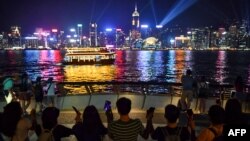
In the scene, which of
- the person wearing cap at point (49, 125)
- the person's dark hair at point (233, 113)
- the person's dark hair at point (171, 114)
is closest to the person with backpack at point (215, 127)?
the person's dark hair at point (171, 114)

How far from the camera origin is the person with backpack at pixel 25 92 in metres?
13.1

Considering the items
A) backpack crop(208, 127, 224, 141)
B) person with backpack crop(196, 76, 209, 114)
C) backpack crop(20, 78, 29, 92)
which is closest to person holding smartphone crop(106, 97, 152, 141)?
backpack crop(208, 127, 224, 141)

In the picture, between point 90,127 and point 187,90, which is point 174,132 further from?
point 187,90

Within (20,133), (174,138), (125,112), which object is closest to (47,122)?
(20,133)

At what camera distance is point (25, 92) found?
13.2 metres

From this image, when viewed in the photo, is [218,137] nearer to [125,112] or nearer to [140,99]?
[125,112]

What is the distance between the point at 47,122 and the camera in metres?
5.62

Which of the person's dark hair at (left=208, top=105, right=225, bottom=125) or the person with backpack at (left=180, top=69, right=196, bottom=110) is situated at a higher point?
the person's dark hair at (left=208, top=105, right=225, bottom=125)

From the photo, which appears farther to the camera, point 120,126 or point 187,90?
point 187,90

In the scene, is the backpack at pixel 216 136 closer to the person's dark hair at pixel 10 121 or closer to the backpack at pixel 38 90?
the person's dark hair at pixel 10 121

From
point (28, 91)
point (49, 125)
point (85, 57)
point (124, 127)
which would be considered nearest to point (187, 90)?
point (28, 91)

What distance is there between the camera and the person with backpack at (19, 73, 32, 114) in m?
13.1

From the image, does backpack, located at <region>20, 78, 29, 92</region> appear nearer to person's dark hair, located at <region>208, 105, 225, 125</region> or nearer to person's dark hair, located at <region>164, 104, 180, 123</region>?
person's dark hair, located at <region>164, 104, 180, 123</region>

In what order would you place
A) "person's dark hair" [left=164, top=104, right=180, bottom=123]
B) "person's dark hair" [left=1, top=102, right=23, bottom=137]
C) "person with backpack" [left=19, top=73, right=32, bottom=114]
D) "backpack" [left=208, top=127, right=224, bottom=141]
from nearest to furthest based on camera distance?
"backpack" [left=208, top=127, right=224, bottom=141] < "person's dark hair" [left=164, top=104, right=180, bottom=123] < "person's dark hair" [left=1, top=102, right=23, bottom=137] < "person with backpack" [left=19, top=73, right=32, bottom=114]
